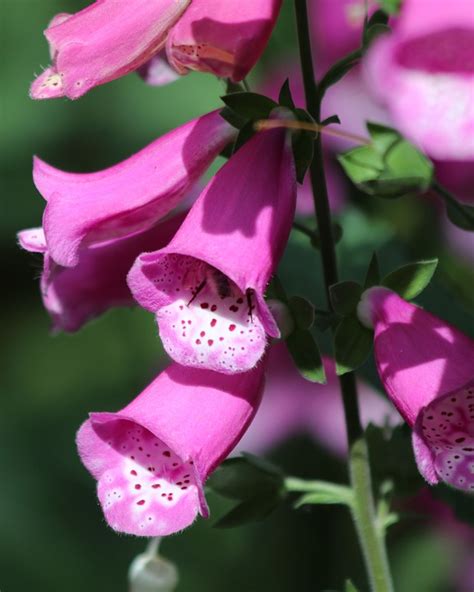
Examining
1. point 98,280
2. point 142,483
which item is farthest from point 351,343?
point 98,280

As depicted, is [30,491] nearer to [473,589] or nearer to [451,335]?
[473,589]

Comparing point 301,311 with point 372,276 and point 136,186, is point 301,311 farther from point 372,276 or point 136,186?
point 136,186

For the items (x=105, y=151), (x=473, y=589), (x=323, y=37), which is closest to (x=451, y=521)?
(x=473, y=589)

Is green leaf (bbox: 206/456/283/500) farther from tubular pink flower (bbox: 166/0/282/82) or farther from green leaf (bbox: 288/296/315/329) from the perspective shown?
tubular pink flower (bbox: 166/0/282/82)

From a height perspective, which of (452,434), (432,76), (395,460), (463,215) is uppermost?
(432,76)

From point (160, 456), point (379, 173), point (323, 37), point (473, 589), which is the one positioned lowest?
point (473, 589)

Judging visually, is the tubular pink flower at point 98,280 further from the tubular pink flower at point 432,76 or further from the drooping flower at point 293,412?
the drooping flower at point 293,412

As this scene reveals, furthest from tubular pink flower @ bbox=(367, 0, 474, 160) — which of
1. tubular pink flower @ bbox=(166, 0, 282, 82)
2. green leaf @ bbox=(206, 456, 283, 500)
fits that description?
green leaf @ bbox=(206, 456, 283, 500)
